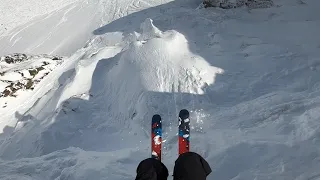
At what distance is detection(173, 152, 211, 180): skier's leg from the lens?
3.80 meters

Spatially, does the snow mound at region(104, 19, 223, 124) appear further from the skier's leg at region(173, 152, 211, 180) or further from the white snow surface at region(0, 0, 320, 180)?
the skier's leg at region(173, 152, 211, 180)

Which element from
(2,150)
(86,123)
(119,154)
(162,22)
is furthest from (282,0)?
(2,150)

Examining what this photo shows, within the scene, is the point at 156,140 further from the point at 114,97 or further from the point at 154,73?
the point at 114,97

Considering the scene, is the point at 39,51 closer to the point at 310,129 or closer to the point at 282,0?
the point at 282,0

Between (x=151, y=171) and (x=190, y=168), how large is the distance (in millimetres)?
449

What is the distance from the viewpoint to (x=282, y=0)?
1342cm

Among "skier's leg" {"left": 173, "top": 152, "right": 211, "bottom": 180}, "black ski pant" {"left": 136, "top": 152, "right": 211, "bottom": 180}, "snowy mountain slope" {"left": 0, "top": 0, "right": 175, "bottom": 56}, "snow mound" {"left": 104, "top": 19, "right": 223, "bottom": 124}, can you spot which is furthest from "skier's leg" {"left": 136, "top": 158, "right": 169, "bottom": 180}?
"snowy mountain slope" {"left": 0, "top": 0, "right": 175, "bottom": 56}

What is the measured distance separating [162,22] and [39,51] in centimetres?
598

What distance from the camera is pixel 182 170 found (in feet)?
12.7

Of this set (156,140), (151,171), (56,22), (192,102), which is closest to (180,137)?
(156,140)

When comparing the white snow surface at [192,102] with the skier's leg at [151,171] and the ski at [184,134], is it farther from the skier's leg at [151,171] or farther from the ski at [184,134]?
the skier's leg at [151,171]

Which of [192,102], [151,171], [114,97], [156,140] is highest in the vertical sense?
[151,171]

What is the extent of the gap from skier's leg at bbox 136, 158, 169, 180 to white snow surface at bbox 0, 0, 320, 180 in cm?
137

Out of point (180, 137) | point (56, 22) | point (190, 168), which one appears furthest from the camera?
point (56, 22)
